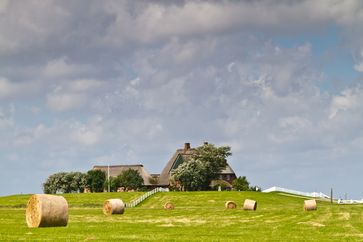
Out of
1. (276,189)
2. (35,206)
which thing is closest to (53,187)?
(276,189)

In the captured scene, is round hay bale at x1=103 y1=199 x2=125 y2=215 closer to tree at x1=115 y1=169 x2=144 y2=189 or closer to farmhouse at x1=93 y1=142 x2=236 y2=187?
tree at x1=115 y1=169 x2=144 y2=189

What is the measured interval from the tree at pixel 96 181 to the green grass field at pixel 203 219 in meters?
29.8

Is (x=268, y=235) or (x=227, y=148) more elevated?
(x=227, y=148)

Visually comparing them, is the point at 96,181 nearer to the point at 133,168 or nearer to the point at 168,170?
the point at 133,168

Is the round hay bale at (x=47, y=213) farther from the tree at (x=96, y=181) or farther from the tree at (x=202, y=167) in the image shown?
the tree at (x=96, y=181)

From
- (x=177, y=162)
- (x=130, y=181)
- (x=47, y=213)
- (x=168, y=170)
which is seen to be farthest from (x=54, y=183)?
(x=47, y=213)

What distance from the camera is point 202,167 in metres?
139

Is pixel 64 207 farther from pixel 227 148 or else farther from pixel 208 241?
pixel 227 148

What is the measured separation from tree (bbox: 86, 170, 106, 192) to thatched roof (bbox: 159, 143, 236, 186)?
15.7 meters

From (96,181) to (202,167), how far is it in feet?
85.3

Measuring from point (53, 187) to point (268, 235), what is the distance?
13175 centimetres

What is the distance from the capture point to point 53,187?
15700 centimetres

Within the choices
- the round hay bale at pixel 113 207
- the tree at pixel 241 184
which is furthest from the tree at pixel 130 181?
the round hay bale at pixel 113 207

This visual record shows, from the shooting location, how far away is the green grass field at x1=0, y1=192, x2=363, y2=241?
3189 cm
